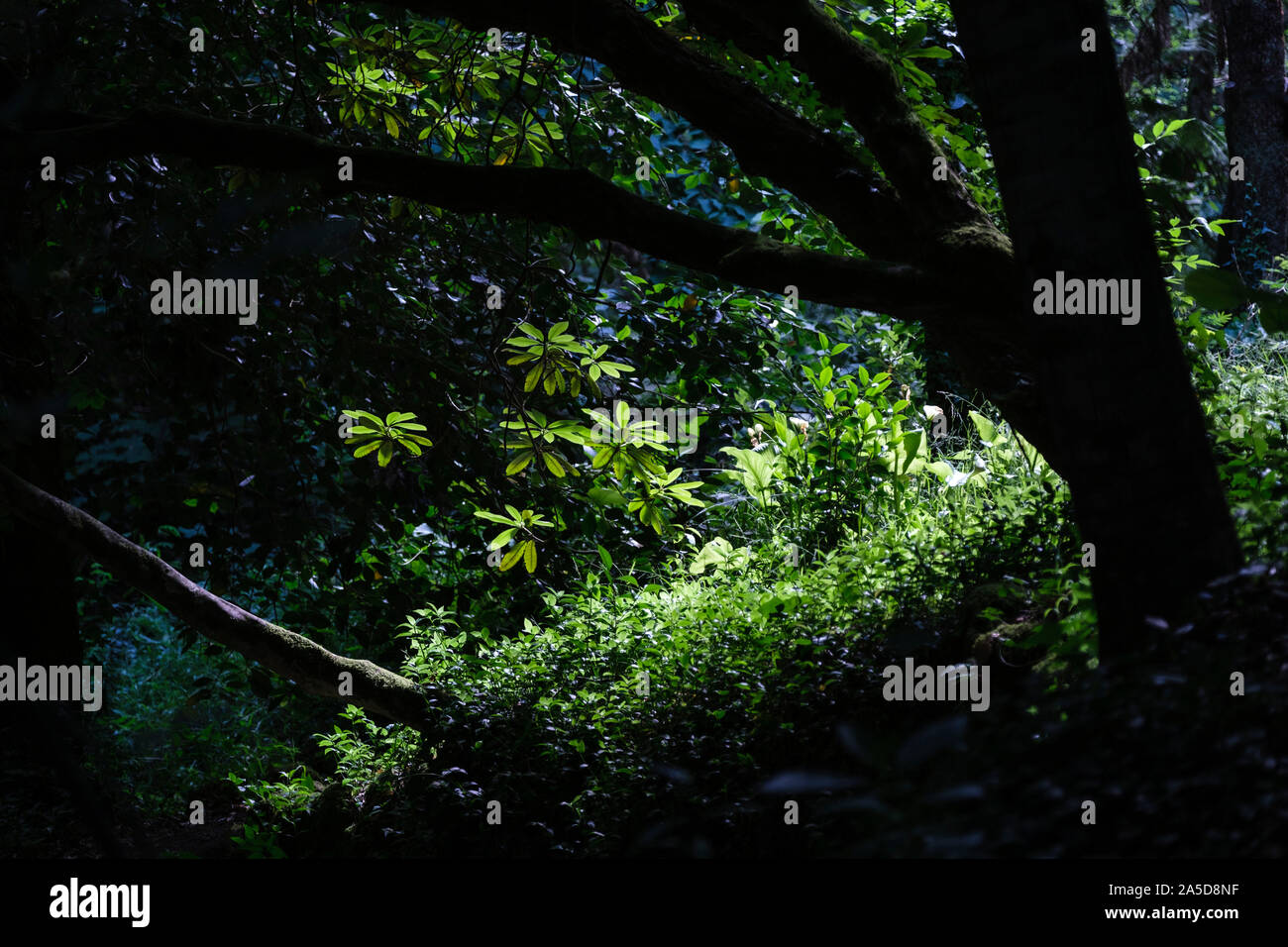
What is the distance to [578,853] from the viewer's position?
376 cm

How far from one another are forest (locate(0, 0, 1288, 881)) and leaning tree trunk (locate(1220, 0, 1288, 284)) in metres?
8.36

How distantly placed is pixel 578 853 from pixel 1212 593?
8.24 ft

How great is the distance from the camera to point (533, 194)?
10.9 feet

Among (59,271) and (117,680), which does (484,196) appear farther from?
(117,680)

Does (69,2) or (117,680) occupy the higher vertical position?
(69,2)

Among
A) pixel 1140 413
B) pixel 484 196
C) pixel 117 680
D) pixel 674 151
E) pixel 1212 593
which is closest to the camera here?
pixel 1212 593

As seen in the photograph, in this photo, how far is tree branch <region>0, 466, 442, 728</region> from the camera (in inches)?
182

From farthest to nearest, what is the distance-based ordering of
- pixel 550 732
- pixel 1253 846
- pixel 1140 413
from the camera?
pixel 550 732
pixel 1140 413
pixel 1253 846
